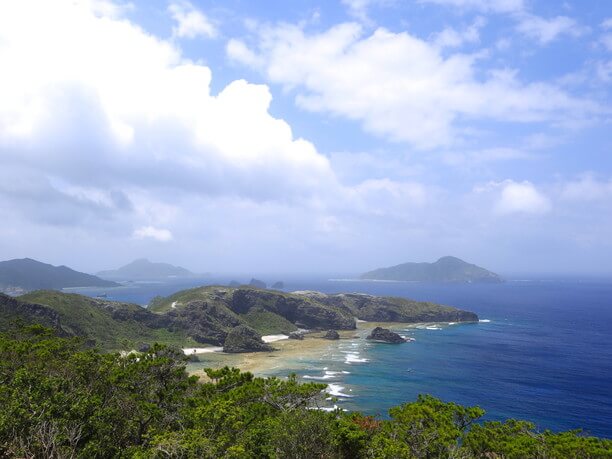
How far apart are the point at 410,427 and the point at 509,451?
22.4ft

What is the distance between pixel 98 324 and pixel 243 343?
4803 cm

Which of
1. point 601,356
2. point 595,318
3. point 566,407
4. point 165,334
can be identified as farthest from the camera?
point 595,318

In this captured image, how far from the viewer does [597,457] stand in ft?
86.1

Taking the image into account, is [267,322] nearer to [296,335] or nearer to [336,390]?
[296,335]

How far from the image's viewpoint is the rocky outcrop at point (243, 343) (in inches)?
5187

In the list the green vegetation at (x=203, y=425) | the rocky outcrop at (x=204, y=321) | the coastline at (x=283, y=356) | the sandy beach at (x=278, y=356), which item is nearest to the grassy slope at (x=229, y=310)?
the rocky outcrop at (x=204, y=321)

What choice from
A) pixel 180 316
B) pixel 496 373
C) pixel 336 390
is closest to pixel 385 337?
pixel 496 373

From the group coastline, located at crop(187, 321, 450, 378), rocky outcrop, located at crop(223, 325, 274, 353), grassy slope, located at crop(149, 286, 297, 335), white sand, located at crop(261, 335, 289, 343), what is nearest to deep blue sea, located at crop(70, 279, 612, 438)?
coastline, located at crop(187, 321, 450, 378)

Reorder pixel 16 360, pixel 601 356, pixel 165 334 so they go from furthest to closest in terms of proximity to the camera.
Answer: pixel 165 334 → pixel 601 356 → pixel 16 360

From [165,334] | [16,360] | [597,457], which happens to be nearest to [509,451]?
[597,457]

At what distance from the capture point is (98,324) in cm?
13188

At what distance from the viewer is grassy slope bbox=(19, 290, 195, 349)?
404 feet

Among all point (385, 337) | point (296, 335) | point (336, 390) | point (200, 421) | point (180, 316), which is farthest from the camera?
point (296, 335)

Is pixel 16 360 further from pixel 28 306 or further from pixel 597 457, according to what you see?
pixel 28 306
